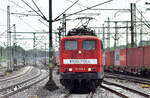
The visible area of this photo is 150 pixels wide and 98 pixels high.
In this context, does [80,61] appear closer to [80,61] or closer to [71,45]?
[80,61]

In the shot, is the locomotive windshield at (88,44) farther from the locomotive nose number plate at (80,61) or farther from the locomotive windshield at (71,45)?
the locomotive nose number plate at (80,61)

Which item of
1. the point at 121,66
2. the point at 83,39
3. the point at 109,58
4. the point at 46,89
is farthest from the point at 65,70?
the point at 109,58

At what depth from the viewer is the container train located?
93.2 ft

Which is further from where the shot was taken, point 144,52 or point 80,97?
point 144,52

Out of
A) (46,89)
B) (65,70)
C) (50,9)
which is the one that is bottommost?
(46,89)

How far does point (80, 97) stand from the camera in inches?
603

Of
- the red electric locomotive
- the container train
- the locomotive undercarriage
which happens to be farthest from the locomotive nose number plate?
the container train

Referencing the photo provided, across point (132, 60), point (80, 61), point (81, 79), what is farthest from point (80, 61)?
point (132, 60)

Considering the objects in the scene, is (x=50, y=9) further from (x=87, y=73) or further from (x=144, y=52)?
(x=144, y=52)

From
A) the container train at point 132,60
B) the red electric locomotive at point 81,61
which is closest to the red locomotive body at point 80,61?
the red electric locomotive at point 81,61

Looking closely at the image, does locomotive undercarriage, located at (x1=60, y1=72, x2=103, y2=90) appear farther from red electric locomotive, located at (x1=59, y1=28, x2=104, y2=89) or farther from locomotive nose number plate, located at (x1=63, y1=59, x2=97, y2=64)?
locomotive nose number plate, located at (x1=63, y1=59, x2=97, y2=64)

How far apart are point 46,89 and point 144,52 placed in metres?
12.6

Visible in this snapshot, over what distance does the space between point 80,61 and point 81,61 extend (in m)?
0.05

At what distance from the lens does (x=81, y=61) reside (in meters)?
17.0
